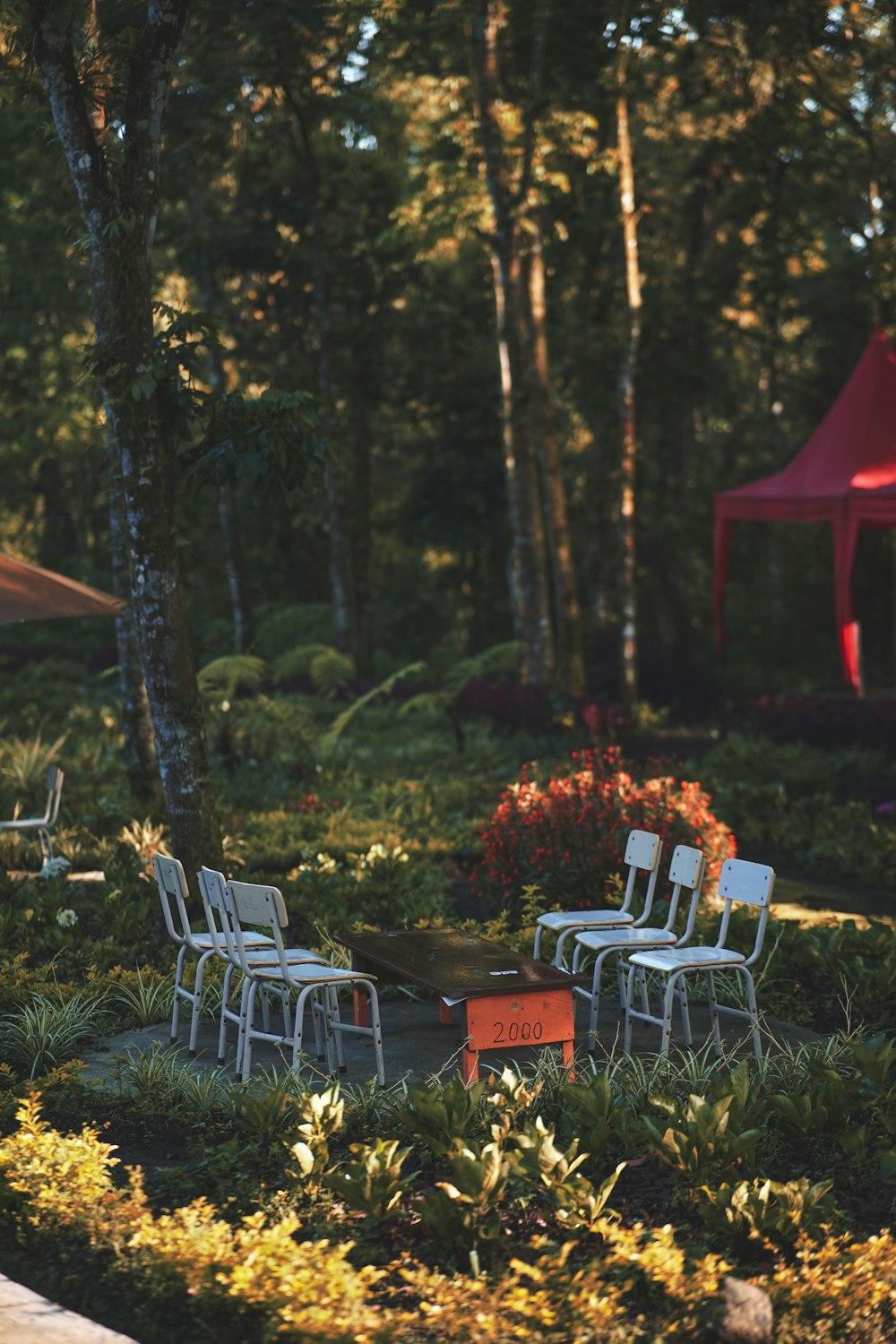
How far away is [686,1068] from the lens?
629 centimetres

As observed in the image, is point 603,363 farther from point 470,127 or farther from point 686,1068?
point 686,1068

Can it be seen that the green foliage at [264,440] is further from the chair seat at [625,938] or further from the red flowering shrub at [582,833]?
the chair seat at [625,938]

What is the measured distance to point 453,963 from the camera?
22.0ft

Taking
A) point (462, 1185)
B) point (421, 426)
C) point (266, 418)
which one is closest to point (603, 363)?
point (421, 426)

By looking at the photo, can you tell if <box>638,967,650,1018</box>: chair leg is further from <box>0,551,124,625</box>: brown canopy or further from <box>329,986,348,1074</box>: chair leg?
<box>0,551,124,625</box>: brown canopy

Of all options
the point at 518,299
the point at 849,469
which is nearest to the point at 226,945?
the point at 849,469

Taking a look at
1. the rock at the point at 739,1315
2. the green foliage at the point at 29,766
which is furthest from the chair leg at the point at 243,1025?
the green foliage at the point at 29,766

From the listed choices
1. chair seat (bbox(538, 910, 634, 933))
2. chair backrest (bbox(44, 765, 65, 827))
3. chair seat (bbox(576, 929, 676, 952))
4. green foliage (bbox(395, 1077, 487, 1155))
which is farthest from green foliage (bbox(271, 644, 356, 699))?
green foliage (bbox(395, 1077, 487, 1155))

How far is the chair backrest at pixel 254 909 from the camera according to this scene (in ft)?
20.9

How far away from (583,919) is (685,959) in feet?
3.54

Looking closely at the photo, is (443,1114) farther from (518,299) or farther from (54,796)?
(518,299)

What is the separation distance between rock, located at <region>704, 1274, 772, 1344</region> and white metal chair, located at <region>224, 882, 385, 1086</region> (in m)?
2.42

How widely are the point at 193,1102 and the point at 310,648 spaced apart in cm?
1463

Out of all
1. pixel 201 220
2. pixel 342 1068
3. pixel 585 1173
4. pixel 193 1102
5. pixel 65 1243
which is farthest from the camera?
pixel 201 220
